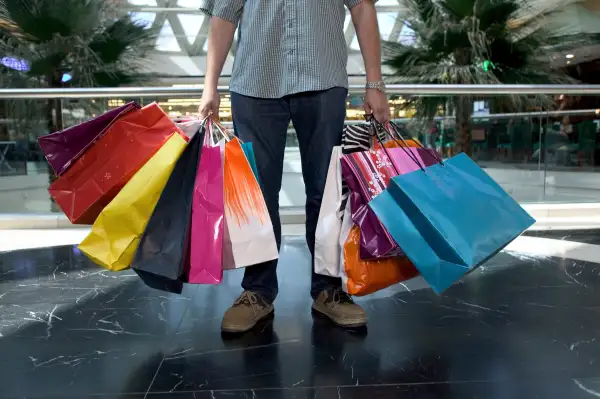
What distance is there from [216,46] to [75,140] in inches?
22.2

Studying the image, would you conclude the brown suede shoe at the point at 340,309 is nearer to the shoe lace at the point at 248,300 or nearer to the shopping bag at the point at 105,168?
the shoe lace at the point at 248,300

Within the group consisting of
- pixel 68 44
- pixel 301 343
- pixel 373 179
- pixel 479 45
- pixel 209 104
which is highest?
pixel 479 45

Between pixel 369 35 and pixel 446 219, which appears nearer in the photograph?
pixel 446 219

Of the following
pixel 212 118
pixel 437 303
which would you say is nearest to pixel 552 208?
pixel 437 303

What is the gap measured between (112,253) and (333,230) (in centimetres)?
65

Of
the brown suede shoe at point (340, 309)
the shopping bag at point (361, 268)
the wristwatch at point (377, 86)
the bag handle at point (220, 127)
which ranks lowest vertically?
the brown suede shoe at point (340, 309)

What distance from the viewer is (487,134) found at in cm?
462

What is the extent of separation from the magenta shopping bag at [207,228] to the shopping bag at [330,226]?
344 mm

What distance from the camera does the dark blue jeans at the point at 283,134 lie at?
1713 mm

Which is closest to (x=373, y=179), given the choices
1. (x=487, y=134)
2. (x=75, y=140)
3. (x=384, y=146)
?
(x=384, y=146)

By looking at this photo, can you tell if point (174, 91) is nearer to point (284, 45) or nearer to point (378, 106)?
point (284, 45)

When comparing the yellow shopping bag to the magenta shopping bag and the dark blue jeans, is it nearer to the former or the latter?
the magenta shopping bag

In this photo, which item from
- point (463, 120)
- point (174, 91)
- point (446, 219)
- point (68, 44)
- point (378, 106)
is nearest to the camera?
point (446, 219)

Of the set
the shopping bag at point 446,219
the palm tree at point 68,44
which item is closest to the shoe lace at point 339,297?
the shopping bag at point 446,219
